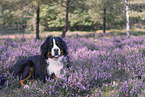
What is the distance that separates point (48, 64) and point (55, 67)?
0.19 metres

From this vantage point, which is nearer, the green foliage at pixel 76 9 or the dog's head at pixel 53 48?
the dog's head at pixel 53 48

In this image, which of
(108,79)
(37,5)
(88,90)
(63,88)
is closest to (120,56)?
(108,79)

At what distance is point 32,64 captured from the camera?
402cm

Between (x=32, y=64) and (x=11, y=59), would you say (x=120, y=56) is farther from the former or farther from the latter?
(x=11, y=59)

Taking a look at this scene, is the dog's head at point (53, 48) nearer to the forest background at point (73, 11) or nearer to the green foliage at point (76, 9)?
the forest background at point (73, 11)

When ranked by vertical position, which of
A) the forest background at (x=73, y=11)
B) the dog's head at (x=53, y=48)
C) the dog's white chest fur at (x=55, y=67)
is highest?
the forest background at (x=73, y=11)

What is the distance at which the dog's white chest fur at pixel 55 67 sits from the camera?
12.1 ft

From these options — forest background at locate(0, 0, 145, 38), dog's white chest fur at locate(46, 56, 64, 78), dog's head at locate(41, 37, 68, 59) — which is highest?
forest background at locate(0, 0, 145, 38)

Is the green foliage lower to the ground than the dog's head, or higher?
higher

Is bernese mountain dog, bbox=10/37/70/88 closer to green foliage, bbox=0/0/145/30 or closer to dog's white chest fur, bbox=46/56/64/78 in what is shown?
dog's white chest fur, bbox=46/56/64/78

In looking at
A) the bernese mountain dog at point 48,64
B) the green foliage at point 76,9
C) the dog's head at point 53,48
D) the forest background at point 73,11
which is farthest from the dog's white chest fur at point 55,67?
the green foliage at point 76,9

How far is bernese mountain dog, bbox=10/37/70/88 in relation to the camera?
361cm

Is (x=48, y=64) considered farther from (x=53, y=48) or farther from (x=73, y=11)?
(x=73, y=11)

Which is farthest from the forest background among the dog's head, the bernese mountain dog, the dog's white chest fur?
the dog's white chest fur
